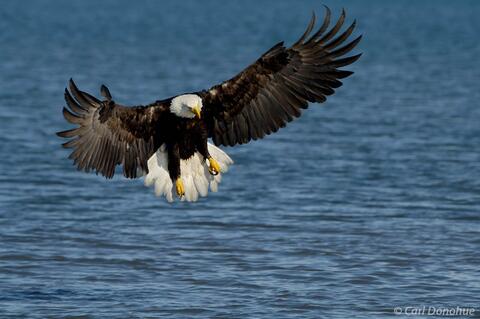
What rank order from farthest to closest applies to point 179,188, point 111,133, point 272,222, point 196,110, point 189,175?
1. point 272,222
2. point 189,175
3. point 179,188
4. point 111,133
5. point 196,110

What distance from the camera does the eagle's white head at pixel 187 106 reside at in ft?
27.0

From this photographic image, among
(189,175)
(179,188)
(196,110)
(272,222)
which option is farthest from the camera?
(272,222)

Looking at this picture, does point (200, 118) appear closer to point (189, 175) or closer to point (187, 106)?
point (187, 106)

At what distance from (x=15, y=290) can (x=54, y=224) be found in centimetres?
199

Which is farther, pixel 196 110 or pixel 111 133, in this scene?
pixel 111 133

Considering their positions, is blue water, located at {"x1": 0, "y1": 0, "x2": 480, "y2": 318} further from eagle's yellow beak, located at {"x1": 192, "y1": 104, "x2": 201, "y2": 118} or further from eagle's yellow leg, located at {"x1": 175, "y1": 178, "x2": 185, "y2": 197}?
eagle's yellow beak, located at {"x1": 192, "y1": 104, "x2": 201, "y2": 118}

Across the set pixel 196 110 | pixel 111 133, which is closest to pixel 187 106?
pixel 196 110

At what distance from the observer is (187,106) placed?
826 cm

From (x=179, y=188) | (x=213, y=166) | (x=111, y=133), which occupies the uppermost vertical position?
(x=111, y=133)

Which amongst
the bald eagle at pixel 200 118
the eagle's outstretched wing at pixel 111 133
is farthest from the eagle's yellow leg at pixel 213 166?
the eagle's outstretched wing at pixel 111 133

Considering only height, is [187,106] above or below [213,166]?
above

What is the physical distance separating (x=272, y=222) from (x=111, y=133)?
84.4 inches

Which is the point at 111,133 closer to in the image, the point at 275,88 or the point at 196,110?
the point at 196,110

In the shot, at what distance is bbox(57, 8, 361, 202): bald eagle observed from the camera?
8320mm
